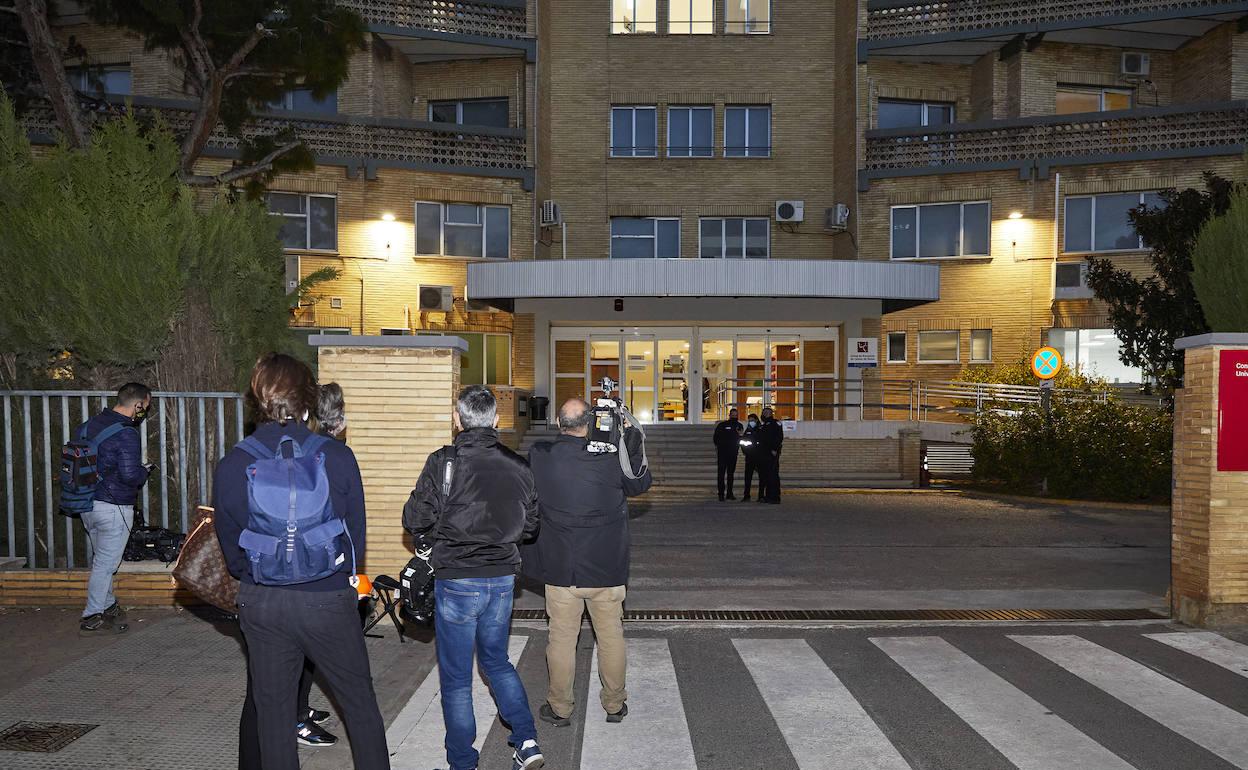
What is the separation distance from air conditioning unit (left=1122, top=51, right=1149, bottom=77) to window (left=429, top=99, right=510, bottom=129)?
17098 mm

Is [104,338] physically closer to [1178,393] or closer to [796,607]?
[796,607]

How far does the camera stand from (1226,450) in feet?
27.6

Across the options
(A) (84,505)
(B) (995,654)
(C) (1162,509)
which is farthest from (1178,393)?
(C) (1162,509)

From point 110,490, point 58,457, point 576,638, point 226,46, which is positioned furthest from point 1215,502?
point 226,46

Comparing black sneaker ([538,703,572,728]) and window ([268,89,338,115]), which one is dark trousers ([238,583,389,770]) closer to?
black sneaker ([538,703,572,728])

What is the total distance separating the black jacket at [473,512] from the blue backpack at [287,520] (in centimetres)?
80

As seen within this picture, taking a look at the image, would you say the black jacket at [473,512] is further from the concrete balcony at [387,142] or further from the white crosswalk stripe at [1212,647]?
the concrete balcony at [387,142]

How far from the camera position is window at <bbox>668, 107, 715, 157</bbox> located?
29.0 meters

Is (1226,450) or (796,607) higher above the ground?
(1226,450)

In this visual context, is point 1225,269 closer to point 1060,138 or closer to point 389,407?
point 389,407

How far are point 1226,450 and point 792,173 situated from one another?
2145cm

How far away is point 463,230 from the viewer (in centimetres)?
2719

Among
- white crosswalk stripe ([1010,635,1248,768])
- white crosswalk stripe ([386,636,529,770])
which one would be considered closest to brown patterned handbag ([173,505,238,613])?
white crosswalk stripe ([386,636,529,770])

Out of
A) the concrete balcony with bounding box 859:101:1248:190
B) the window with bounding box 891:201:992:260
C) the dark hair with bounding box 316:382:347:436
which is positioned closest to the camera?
the dark hair with bounding box 316:382:347:436
